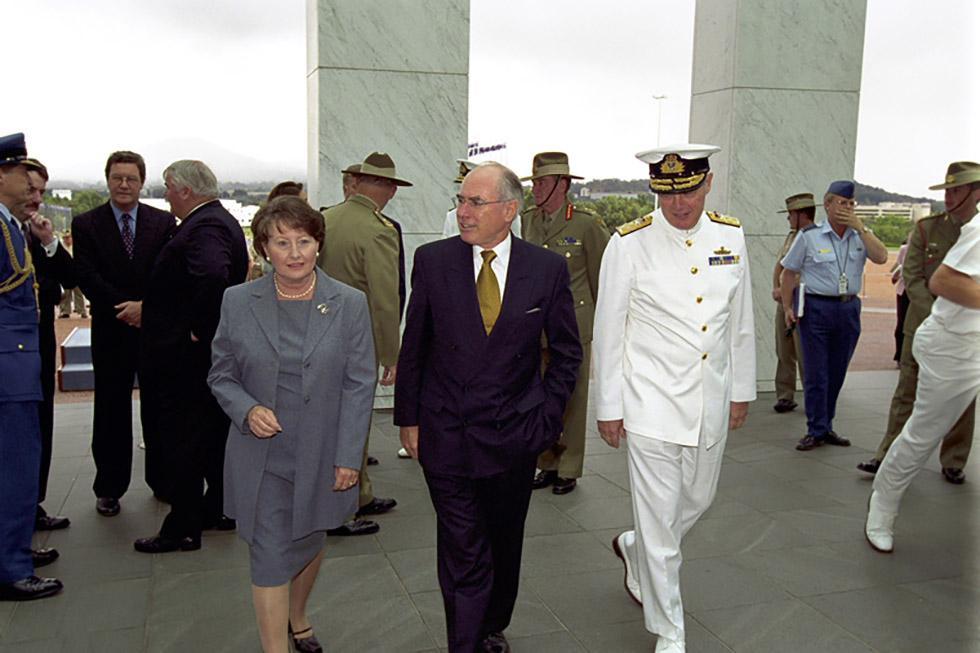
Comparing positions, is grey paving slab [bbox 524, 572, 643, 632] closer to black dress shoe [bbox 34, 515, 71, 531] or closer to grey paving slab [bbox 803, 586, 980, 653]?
grey paving slab [bbox 803, 586, 980, 653]

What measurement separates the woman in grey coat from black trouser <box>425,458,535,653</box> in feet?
1.28

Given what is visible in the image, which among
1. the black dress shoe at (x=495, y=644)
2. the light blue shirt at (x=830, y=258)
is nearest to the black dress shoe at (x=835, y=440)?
the light blue shirt at (x=830, y=258)

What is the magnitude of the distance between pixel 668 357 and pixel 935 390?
174 cm

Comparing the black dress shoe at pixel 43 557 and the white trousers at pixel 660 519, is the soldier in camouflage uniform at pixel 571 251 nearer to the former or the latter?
the white trousers at pixel 660 519

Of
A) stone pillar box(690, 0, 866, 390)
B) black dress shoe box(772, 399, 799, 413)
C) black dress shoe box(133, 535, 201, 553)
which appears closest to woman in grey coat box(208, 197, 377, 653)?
black dress shoe box(133, 535, 201, 553)

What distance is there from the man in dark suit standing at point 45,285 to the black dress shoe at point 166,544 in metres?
0.68

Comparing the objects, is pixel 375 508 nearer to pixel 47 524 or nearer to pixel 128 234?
pixel 47 524

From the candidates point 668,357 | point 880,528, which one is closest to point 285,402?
point 668,357

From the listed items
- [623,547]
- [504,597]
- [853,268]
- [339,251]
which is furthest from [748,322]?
[853,268]

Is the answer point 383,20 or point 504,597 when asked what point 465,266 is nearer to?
point 504,597

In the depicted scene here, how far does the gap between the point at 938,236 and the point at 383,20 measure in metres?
4.79

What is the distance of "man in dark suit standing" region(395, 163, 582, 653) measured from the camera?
10.6 ft

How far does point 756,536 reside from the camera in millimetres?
4914

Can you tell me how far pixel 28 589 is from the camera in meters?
4.04
